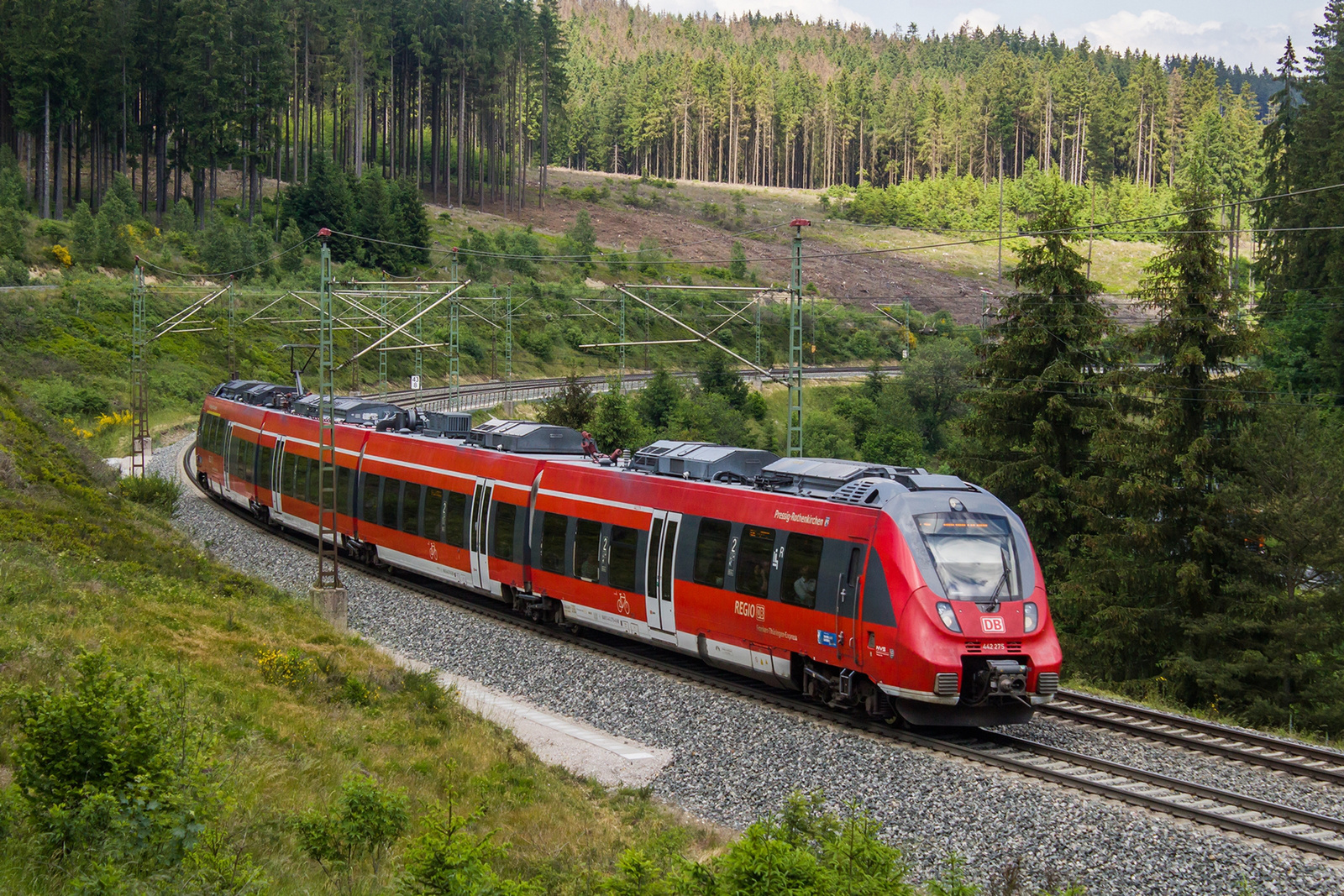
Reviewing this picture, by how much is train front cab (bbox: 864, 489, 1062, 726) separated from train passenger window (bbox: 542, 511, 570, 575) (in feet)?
25.8

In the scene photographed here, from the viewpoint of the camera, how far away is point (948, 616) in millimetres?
13906

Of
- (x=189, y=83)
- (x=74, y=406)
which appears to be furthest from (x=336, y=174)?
(x=74, y=406)

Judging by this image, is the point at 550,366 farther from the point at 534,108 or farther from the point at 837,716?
the point at 837,716

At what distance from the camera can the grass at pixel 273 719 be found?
345 inches

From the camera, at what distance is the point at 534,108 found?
129625mm

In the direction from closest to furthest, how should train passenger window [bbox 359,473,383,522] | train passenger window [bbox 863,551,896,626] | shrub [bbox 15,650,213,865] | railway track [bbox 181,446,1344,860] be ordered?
shrub [bbox 15,650,213,865]
railway track [bbox 181,446,1344,860]
train passenger window [bbox 863,551,896,626]
train passenger window [bbox 359,473,383,522]

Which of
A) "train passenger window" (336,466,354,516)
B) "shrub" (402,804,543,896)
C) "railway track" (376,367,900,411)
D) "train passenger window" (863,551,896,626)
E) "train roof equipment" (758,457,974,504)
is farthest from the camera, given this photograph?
"railway track" (376,367,900,411)

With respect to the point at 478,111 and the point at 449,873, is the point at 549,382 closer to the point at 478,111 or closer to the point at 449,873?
the point at 478,111

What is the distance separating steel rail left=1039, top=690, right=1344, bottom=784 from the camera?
1352 cm

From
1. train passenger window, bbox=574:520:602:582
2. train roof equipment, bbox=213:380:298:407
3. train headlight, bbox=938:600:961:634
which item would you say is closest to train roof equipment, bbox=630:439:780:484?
train passenger window, bbox=574:520:602:582

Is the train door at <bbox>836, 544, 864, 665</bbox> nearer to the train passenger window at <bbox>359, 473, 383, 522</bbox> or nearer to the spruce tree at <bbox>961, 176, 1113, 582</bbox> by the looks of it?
the train passenger window at <bbox>359, 473, 383, 522</bbox>

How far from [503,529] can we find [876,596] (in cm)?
1024

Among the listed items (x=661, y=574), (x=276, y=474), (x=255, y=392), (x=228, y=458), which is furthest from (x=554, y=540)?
(x=255, y=392)

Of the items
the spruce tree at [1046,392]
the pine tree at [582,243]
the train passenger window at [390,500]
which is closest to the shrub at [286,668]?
the train passenger window at [390,500]
